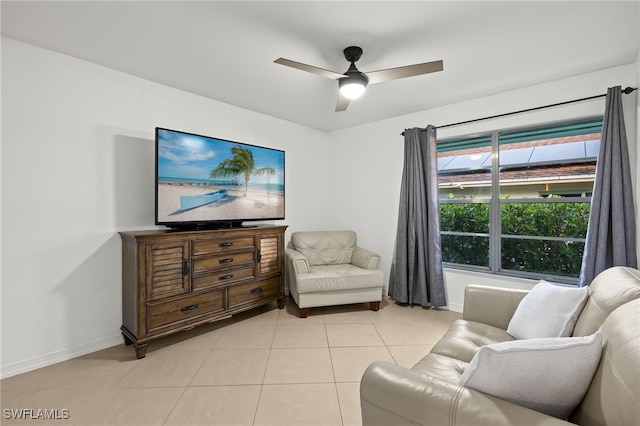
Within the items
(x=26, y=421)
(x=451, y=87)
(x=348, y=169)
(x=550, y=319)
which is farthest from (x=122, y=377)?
(x=451, y=87)

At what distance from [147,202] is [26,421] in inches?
67.9

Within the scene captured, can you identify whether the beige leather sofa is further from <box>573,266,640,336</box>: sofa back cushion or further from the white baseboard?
the white baseboard

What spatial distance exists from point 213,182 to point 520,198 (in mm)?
3317

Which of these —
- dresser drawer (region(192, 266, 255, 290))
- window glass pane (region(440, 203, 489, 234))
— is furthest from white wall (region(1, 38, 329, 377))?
window glass pane (region(440, 203, 489, 234))

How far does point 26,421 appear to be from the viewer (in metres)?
1.69

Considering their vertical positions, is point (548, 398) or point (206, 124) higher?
point (206, 124)

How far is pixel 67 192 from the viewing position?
236 centimetres

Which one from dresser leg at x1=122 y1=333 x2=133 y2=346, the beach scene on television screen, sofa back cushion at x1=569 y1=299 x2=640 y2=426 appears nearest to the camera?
sofa back cushion at x1=569 y1=299 x2=640 y2=426

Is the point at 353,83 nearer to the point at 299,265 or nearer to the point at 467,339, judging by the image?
the point at 467,339

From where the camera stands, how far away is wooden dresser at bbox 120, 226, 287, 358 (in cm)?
236

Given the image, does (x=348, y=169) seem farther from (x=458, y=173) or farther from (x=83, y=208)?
(x=83, y=208)

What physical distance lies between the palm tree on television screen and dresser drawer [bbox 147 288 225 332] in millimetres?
1203

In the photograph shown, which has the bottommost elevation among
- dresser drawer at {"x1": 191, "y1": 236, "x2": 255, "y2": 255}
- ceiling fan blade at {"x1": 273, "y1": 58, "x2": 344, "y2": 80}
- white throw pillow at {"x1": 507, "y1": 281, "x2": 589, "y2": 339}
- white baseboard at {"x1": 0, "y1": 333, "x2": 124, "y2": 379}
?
white baseboard at {"x1": 0, "y1": 333, "x2": 124, "y2": 379}

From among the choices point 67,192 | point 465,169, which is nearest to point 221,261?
point 67,192
